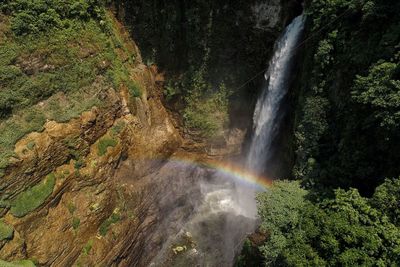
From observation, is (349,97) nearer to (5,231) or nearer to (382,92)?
(382,92)

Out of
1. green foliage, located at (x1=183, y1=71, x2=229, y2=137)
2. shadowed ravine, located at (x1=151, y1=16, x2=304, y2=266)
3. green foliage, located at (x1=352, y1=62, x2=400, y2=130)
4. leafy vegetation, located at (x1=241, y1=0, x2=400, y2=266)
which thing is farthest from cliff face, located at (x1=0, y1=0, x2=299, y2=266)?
green foliage, located at (x1=352, y1=62, x2=400, y2=130)

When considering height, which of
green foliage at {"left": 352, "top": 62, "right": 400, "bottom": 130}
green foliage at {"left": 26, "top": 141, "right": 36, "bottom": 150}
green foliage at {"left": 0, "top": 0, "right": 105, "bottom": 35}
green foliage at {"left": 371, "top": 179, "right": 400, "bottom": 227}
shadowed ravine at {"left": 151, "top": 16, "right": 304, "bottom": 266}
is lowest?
shadowed ravine at {"left": 151, "top": 16, "right": 304, "bottom": 266}

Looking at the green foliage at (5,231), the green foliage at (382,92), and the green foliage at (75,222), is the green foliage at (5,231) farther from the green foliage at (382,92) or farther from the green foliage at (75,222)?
the green foliage at (382,92)

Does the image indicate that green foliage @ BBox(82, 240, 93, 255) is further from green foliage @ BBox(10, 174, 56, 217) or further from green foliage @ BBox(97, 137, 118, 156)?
green foliage @ BBox(97, 137, 118, 156)

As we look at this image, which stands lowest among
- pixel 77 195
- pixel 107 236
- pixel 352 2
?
pixel 107 236

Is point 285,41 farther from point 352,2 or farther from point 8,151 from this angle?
point 8,151

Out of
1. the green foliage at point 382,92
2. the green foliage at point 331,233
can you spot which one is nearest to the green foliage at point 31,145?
the green foliage at point 331,233

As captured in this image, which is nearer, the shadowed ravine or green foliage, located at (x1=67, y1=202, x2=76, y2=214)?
green foliage, located at (x1=67, y1=202, x2=76, y2=214)

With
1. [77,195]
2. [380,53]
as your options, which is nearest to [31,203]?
[77,195]
